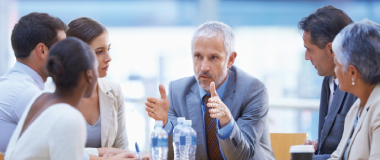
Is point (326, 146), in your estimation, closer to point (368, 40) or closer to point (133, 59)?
point (368, 40)

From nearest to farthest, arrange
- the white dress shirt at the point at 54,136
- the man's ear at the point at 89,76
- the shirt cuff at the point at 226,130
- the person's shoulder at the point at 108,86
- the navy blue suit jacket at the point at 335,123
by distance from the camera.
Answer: the white dress shirt at the point at 54,136
the man's ear at the point at 89,76
the shirt cuff at the point at 226,130
the navy blue suit jacket at the point at 335,123
the person's shoulder at the point at 108,86

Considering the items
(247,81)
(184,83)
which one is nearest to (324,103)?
(247,81)

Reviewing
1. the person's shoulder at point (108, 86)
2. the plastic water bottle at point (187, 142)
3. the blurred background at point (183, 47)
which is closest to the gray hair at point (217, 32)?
the plastic water bottle at point (187, 142)

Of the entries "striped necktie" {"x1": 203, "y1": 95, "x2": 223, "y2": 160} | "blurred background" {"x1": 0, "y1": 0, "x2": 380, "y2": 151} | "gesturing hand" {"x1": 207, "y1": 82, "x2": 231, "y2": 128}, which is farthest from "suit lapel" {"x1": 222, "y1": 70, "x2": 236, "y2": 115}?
"blurred background" {"x1": 0, "y1": 0, "x2": 380, "y2": 151}

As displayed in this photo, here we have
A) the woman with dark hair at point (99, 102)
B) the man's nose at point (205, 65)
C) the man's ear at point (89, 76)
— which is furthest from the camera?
the woman with dark hair at point (99, 102)

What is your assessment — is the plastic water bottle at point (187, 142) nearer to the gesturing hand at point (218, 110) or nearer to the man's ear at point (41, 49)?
the gesturing hand at point (218, 110)

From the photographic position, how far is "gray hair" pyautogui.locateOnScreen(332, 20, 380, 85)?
61.4 inches

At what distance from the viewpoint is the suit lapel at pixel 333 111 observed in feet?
6.91

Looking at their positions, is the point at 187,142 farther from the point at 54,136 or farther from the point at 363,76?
the point at 363,76

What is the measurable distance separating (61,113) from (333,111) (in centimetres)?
161

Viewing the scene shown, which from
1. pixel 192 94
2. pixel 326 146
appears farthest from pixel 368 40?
pixel 192 94

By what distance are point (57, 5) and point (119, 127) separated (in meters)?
3.01

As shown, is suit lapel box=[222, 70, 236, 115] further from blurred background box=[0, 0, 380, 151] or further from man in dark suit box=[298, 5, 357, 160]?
blurred background box=[0, 0, 380, 151]

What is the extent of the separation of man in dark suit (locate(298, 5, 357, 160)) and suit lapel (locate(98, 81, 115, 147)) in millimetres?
1378
